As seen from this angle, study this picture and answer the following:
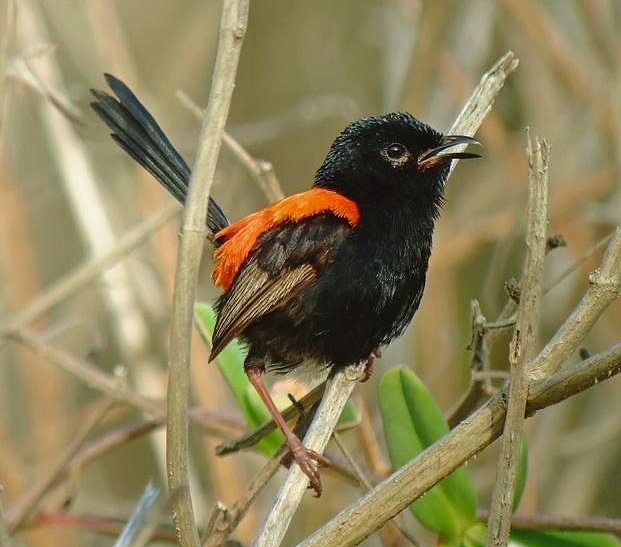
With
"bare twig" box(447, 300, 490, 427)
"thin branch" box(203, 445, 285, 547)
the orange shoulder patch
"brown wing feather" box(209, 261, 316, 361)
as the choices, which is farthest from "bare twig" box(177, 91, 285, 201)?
"thin branch" box(203, 445, 285, 547)

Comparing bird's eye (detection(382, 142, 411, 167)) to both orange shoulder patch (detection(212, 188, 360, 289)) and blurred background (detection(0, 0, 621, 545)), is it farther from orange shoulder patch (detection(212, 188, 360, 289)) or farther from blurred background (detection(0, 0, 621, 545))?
blurred background (detection(0, 0, 621, 545))

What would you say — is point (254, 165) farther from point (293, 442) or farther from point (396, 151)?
point (293, 442)

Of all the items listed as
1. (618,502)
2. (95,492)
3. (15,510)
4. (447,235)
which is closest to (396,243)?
(15,510)

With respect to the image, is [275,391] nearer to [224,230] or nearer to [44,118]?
[224,230]

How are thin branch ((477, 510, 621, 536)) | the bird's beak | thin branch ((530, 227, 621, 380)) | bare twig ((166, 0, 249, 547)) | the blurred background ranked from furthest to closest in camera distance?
the blurred background → the bird's beak → thin branch ((477, 510, 621, 536)) → thin branch ((530, 227, 621, 380)) → bare twig ((166, 0, 249, 547))

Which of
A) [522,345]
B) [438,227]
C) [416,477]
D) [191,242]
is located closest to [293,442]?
[416,477]

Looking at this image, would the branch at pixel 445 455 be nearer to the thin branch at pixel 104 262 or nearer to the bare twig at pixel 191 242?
the bare twig at pixel 191 242
